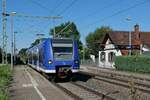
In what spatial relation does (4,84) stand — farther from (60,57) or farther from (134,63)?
(134,63)

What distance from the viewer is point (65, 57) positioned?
23.9 metres

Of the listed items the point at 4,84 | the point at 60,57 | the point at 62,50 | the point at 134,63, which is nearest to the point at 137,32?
the point at 134,63

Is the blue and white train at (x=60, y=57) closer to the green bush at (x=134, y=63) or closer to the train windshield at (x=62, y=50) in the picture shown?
the train windshield at (x=62, y=50)

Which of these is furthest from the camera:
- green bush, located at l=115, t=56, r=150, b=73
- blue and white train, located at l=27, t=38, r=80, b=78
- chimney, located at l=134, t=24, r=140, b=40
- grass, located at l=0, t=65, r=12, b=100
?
chimney, located at l=134, t=24, r=140, b=40

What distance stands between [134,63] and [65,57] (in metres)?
19.6

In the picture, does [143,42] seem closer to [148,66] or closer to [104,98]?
[148,66]

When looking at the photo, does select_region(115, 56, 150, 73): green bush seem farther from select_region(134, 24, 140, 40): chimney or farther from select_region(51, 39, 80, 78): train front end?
select_region(51, 39, 80, 78): train front end

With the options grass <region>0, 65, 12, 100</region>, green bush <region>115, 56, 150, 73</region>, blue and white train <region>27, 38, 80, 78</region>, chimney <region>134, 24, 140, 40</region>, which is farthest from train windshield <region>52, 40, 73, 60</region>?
chimney <region>134, 24, 140, 40</region>

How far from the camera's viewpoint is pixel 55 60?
77.6 ft

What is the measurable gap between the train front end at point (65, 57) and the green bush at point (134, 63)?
15790mm

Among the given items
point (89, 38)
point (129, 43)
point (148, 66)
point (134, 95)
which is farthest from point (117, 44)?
point (89, 38)

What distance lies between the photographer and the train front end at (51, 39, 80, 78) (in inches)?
933

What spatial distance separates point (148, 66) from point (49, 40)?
16.6m

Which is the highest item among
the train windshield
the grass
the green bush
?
the train windshield
